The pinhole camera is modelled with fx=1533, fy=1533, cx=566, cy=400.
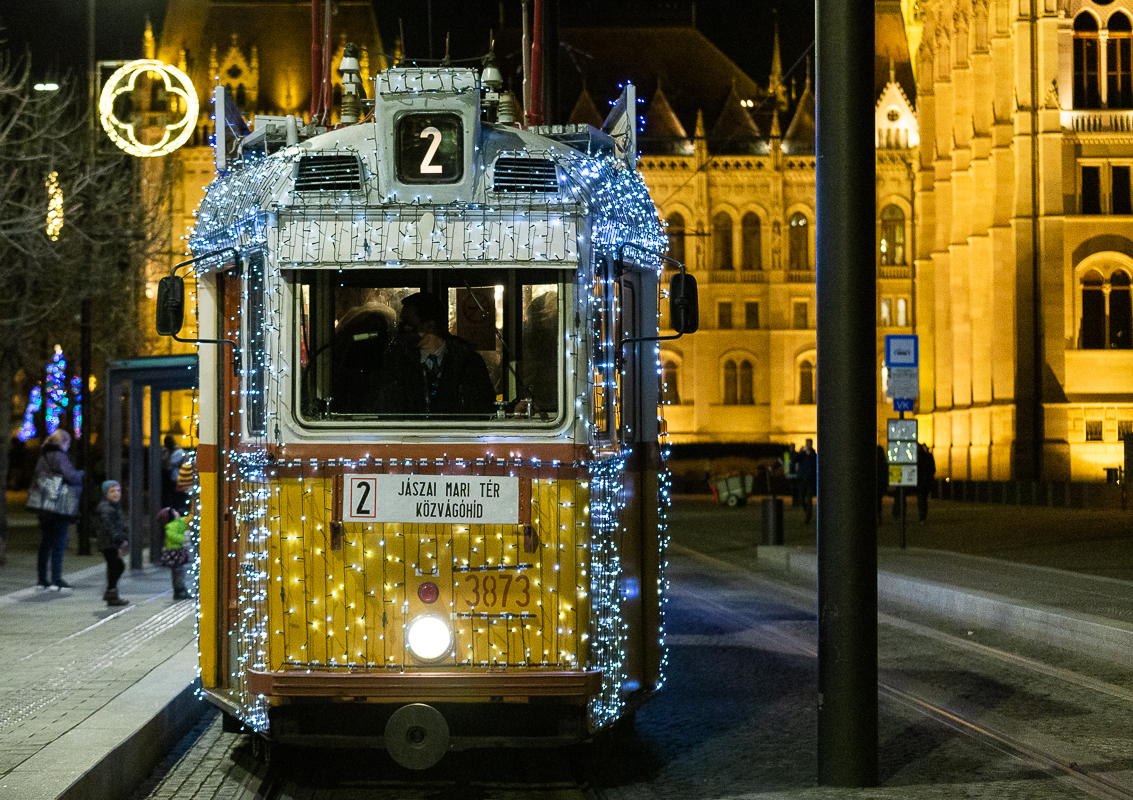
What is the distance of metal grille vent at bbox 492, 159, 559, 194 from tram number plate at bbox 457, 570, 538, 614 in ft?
5.83

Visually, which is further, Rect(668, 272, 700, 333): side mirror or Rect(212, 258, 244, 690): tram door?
Rect(212, 258, 244, 690): tram door

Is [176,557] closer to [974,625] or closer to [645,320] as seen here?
[974,625]

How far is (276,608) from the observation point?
278 inches

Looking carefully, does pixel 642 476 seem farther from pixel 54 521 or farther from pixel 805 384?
pixel 805 384

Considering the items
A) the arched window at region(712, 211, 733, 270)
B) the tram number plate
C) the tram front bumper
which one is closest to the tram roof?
the tram number plate

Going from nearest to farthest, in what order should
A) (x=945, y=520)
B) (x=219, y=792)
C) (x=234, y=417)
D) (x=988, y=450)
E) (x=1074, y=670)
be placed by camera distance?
(x=219, y=792), (x=234, y=417), (x=1074, y=670), (x=945, y=520), (x=988, y=450)

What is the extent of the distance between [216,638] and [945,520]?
28999mm

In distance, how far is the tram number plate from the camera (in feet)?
22.8

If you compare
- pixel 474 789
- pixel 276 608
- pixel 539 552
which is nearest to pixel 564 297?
pixel 539 552

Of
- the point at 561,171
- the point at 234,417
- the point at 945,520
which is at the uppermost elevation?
the point at 561,171

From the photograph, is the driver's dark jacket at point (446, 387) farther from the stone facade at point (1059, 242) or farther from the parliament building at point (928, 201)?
the stone facade at point (1059, 242)

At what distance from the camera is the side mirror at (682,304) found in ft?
24.8

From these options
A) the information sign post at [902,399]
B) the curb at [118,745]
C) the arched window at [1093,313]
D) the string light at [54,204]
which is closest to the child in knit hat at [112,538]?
the curb at [118,745]

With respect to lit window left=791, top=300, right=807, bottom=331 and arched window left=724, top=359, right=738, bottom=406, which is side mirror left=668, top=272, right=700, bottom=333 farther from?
lit window left=791, top=300, right=807, bottom=331
